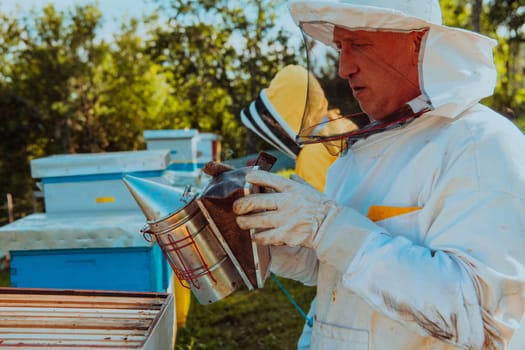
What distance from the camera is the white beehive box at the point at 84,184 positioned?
10.1 ft

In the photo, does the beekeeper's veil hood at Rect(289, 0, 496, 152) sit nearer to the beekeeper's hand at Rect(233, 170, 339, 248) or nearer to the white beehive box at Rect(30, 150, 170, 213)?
the beekeeper's hand at Rect(233, 170, 339, 248)

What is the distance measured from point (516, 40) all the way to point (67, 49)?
54.4 ft

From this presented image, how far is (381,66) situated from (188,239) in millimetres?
686

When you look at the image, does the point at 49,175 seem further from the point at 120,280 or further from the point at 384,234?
the point at 384,234

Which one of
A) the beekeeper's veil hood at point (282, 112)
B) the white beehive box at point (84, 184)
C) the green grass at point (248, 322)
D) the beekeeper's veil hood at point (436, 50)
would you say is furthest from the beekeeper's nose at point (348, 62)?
the green grass at point (248, 322)

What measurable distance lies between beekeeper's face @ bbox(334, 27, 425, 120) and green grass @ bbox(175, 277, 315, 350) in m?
2.96

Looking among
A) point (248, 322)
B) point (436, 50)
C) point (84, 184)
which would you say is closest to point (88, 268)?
point (84, 184)

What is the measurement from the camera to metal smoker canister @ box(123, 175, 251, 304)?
124cm

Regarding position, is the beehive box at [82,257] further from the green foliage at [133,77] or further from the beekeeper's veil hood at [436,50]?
the green foliage at [133,77]

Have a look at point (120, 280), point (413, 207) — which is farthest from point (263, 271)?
point (120, 280)

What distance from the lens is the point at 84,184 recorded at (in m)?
3.12

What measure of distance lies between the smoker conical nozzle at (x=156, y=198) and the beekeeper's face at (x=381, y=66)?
578 mm

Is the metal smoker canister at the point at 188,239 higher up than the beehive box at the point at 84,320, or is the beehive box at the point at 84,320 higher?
the metal smoker canister at the point at 188,239

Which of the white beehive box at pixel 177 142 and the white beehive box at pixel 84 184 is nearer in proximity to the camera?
the white beehive box at pixel 84 184
